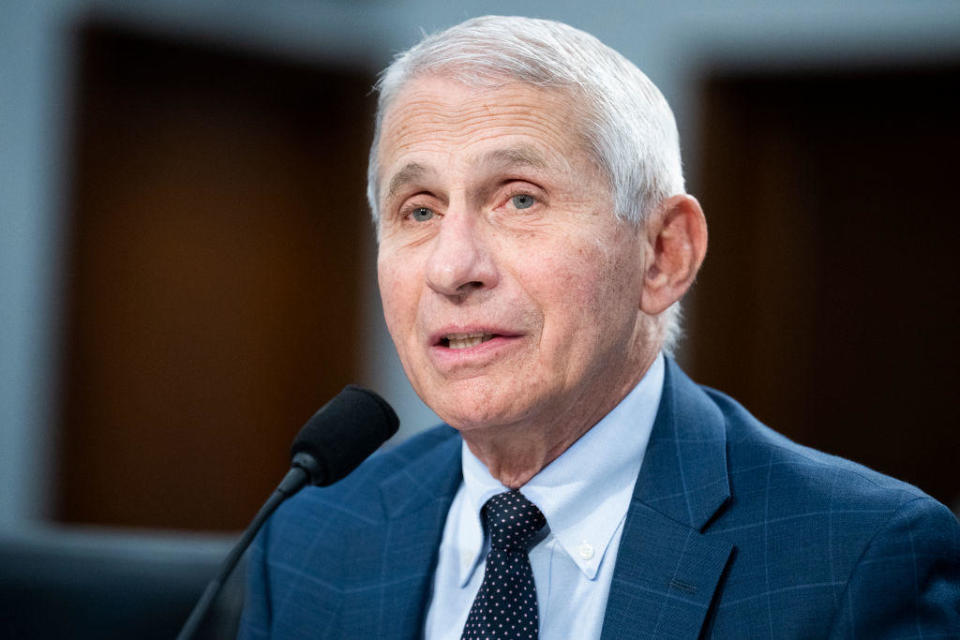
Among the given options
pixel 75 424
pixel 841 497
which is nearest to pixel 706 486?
pixel 841 497

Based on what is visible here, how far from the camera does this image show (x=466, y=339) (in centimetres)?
126

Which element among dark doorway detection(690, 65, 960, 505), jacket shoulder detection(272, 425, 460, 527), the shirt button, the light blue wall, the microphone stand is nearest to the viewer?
the microphone stand

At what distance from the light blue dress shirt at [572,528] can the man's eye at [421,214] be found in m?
0.34

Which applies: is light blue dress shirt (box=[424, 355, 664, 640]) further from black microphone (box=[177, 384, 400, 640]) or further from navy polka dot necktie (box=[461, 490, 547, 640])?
black microphone (box=[177, 384, 400, 640])

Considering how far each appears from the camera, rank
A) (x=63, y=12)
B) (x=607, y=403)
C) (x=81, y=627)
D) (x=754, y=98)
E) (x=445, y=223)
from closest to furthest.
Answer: (x=445, y=223) → (x=607, y=403) → (x=81, y=627) → (x=63, y=12) → (x=754, y=98)

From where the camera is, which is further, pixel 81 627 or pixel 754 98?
pixel 754 98

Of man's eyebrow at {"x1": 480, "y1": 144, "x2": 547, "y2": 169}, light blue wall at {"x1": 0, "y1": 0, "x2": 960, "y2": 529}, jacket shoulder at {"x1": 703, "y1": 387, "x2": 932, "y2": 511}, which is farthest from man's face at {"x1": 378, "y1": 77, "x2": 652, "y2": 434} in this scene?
light blue wall at {"x1": 0, "y1": 0, "x2": 960, "y2": 529}

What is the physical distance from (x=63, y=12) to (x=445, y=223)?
9.41ft

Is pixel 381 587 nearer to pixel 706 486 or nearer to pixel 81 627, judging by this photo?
pixel 706 486

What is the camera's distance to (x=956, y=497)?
355cm

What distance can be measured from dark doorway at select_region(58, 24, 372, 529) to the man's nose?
2815 mm

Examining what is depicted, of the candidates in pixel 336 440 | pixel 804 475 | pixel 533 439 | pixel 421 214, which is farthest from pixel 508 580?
pixel 421 214

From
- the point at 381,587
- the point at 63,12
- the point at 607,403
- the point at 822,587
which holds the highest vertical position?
the point at 63,12

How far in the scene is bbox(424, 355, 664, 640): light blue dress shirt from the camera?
50.2 inches
